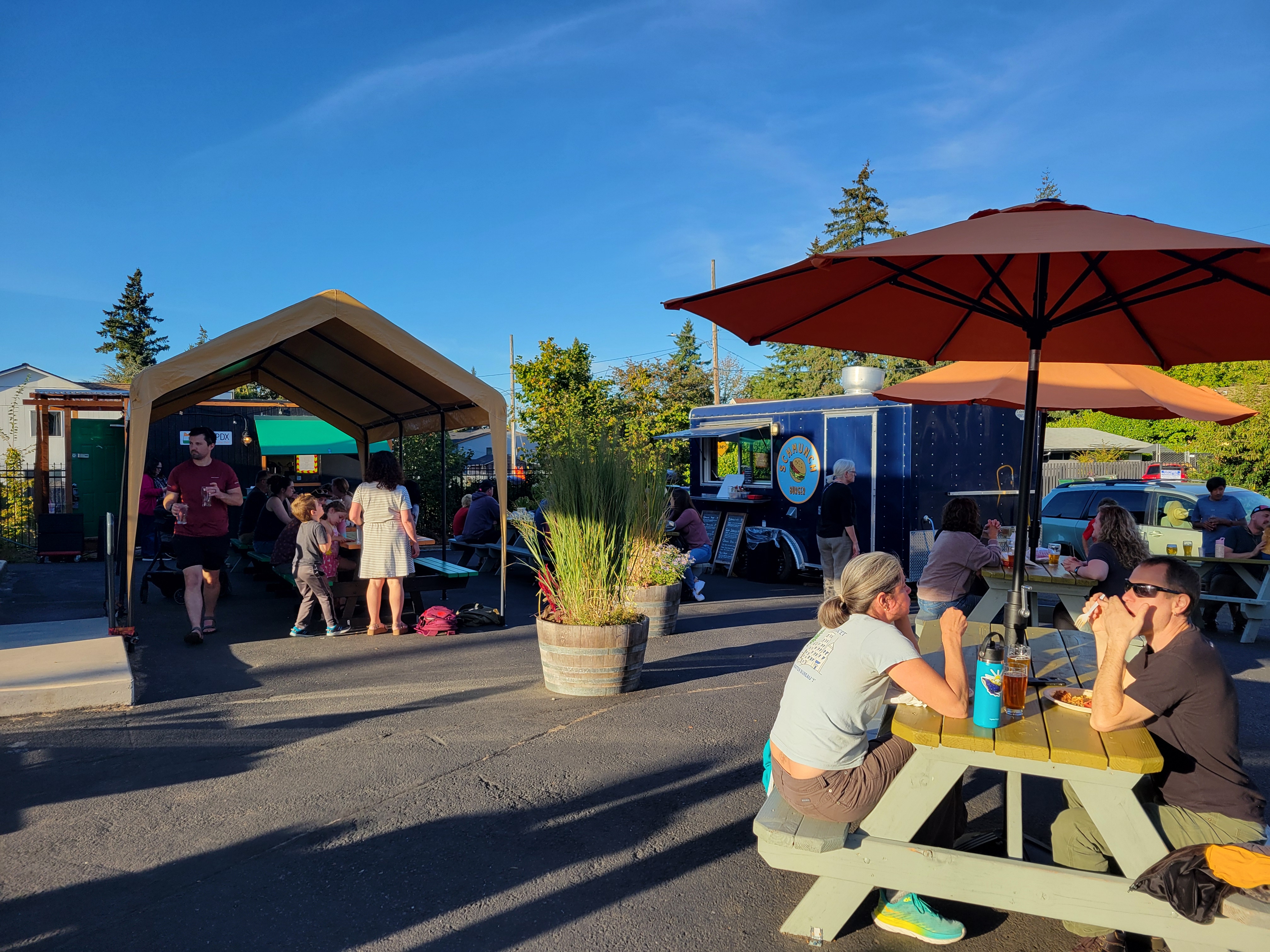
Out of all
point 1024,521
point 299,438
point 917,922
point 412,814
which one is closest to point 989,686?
point 917,922

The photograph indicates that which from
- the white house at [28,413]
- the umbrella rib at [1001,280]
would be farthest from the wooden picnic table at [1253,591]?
the white house at [28,413]

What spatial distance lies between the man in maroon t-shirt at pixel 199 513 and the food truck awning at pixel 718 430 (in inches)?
249

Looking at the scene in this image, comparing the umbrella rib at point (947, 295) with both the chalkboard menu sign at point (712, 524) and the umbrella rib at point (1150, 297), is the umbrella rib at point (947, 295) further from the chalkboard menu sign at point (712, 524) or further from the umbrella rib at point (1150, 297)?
the chalkboard menu sign at point (712, 524)

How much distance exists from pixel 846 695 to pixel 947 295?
216 cm

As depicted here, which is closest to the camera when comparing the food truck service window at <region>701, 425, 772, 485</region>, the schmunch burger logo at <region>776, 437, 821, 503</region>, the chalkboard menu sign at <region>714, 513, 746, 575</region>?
the schmunch burger logo at <region>776, 437, 821, 503</region>

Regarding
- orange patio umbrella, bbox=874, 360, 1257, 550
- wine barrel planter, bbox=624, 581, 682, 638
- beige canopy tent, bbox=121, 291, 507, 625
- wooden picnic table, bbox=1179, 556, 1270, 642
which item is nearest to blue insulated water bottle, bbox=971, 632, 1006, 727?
orange patio umbrella, bbox=874, 360, 1257, 550

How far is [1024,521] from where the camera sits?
403cm

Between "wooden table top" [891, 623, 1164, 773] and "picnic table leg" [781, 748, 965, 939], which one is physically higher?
"wooden table top" [891, 623, 1164, 773]

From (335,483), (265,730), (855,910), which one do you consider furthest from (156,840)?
(335,483)

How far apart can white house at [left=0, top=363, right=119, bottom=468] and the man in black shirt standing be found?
19.1 metres

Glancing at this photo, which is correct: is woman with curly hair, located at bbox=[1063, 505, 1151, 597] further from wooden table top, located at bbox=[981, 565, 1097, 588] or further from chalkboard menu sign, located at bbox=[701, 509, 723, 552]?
chalkboard menu sign, located at bbox=[701, 509, 723, 552]

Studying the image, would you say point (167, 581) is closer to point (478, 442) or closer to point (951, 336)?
point (951, 336)

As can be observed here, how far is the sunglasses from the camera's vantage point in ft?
9.81

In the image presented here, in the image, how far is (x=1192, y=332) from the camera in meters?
4.83
